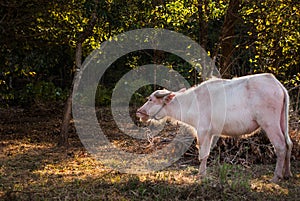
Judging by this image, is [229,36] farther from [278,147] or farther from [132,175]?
[132,175]

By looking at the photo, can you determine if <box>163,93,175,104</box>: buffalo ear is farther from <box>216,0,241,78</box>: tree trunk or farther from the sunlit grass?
<box>216,0,241,78</box>: tree trunk

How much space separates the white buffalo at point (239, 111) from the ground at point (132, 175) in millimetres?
399

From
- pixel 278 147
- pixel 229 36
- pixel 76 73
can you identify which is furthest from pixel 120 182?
pixel 229 36

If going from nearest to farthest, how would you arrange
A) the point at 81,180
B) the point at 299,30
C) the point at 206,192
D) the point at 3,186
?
the point at 206,192 → the point at 3,186 → the point at 81,180 → the point at 299,30

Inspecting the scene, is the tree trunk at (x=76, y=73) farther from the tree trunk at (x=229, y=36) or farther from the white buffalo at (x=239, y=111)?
the tree trunk at (x=229, y=36)

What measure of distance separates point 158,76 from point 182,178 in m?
7.41

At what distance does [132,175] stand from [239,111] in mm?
1765

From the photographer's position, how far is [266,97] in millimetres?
6324

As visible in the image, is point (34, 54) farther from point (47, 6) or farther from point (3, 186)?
point (3, 186)

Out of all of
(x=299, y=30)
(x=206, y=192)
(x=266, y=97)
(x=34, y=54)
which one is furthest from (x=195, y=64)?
(x=206, y=192)

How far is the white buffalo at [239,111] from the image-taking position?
20.7ft

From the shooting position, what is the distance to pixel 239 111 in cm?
655

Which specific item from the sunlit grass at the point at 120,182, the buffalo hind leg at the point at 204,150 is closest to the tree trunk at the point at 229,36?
the buffalo hind leg at the point at 204,150

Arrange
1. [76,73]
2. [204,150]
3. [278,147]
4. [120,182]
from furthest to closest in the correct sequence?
[76,73] → [204,150] → [278,147] → [120,182]
